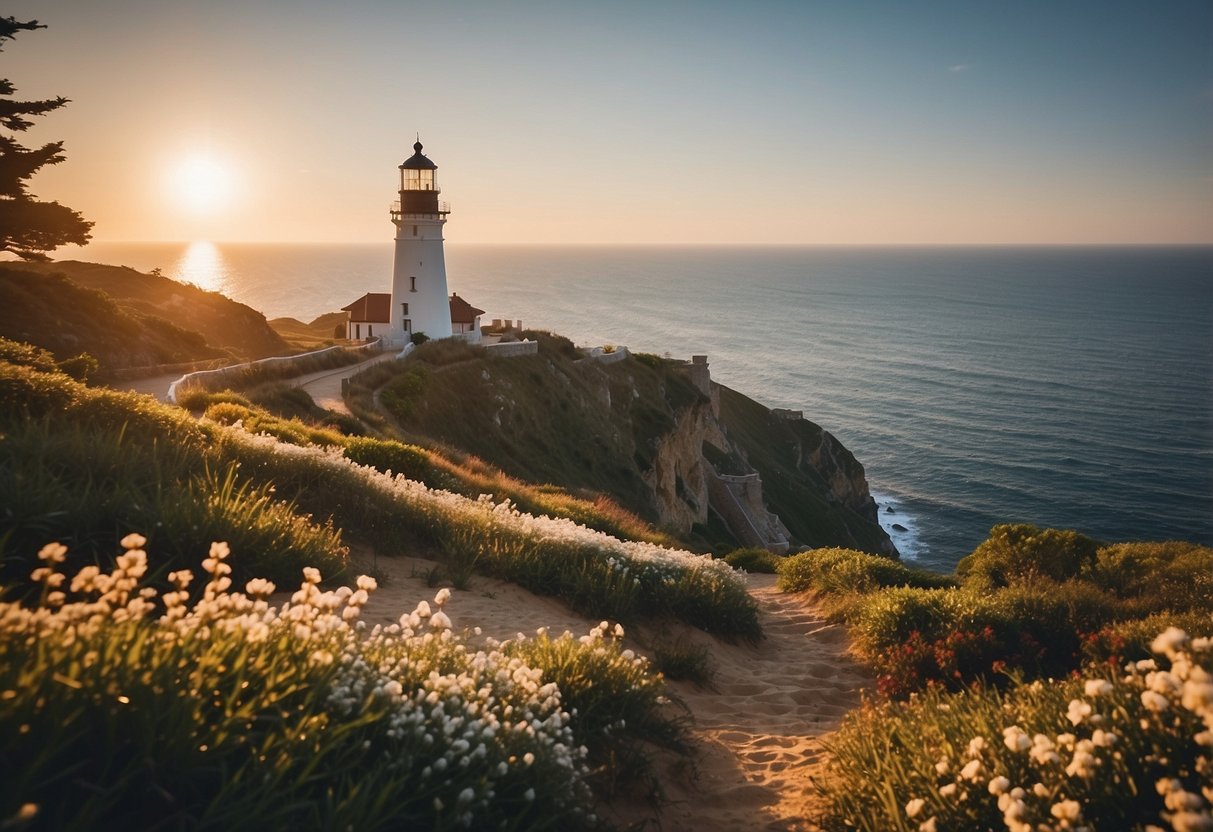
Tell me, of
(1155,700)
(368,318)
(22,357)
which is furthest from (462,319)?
(1155,700)

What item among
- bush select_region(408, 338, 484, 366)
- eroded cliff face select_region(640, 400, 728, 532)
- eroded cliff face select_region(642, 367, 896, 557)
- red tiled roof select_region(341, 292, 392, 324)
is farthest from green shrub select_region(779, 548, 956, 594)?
red tiled roof select_region(341, 292, 392, 324)

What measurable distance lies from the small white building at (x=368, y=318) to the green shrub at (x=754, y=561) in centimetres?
4327

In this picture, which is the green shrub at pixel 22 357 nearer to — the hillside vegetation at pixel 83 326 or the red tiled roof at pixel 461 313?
the hillside vegetation at pixel 83 326

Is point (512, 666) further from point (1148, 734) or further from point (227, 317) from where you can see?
point (227, 317)

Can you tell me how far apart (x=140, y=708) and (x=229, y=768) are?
49 cm

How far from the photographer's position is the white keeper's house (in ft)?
181

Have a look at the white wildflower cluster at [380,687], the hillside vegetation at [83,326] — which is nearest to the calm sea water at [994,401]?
the hillside vegetation at [83,326]

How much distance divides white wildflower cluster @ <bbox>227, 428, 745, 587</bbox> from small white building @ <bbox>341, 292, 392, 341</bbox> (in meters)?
48.9

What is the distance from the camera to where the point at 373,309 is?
61281 millimetres

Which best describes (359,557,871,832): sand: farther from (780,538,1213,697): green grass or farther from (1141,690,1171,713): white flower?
(1141,690,1171,713): white flower

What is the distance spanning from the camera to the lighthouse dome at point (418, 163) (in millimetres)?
54969

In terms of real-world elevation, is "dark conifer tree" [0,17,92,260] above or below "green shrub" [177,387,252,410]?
above

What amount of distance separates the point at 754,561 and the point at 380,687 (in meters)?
17.8

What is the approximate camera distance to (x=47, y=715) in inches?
137
